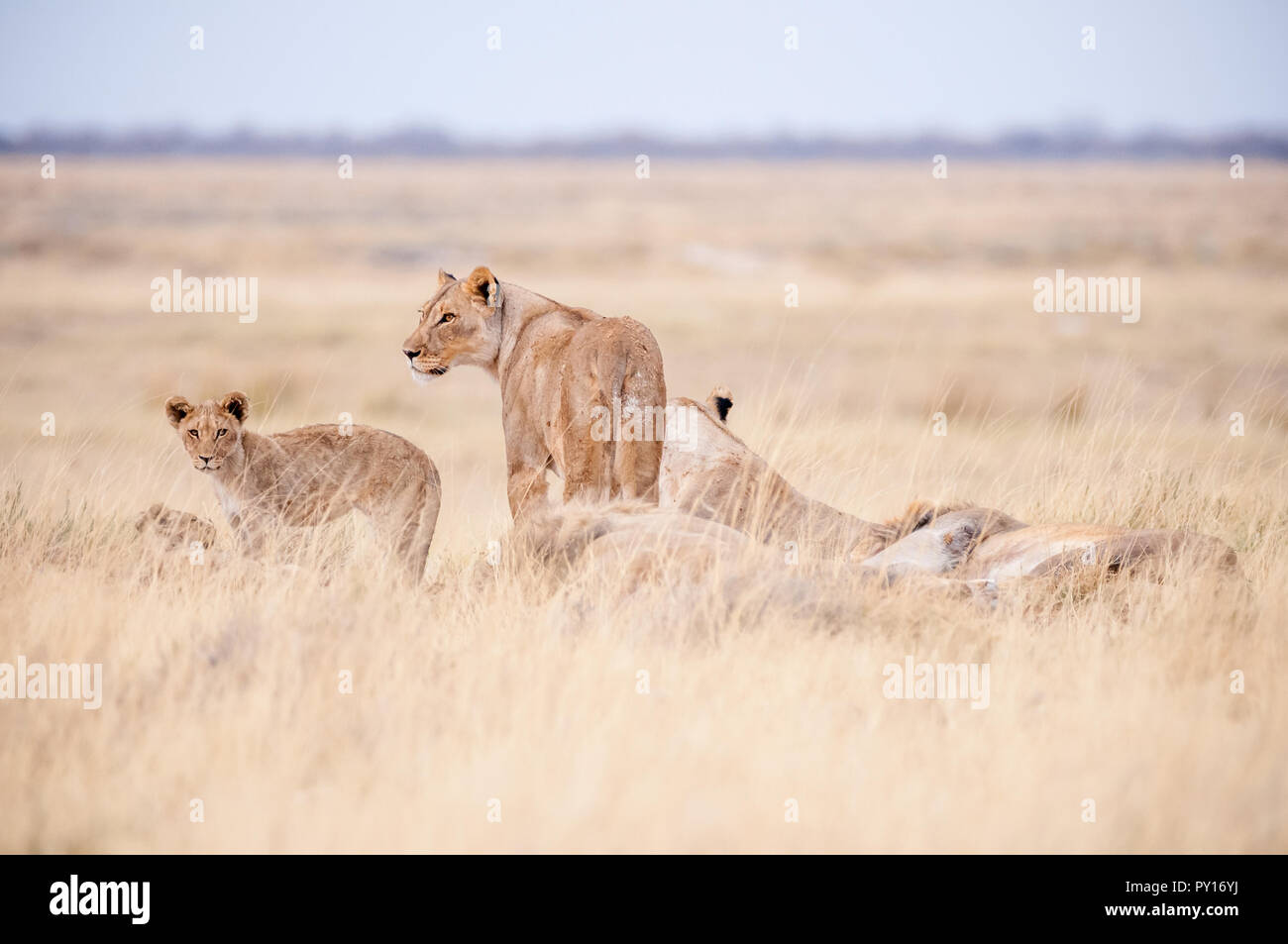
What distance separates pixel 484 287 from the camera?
7551 mm

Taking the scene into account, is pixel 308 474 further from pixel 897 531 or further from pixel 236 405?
pixel 897 531

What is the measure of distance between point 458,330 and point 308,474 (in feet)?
4.02

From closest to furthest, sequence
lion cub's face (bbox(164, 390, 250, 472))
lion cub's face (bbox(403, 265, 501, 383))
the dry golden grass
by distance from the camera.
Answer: the dry golden grass < lion cub's face (bbox(164, 390, 250, 472)) < lion cub's face (bbox(403, 265, 501, 383))

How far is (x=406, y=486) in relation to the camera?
311 inches

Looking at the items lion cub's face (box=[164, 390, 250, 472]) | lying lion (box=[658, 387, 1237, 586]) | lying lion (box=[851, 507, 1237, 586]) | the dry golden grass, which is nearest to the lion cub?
lion cub's face (box=[164, 390, 250, 472])

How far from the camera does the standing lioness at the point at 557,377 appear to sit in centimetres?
701

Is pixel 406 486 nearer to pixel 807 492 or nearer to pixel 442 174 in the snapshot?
pixel 807 492

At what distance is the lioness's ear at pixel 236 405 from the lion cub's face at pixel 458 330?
3.16 feet

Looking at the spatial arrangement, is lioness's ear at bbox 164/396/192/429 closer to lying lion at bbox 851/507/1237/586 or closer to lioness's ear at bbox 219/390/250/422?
lioness's ear at bbox 219/390/250/422

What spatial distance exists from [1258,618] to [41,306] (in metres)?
32.0

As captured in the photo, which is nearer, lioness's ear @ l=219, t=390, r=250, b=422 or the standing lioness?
the standing lioness

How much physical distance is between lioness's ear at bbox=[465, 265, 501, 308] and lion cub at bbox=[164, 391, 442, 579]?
3.52 feet

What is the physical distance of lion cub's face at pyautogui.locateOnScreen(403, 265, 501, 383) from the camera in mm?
7598
